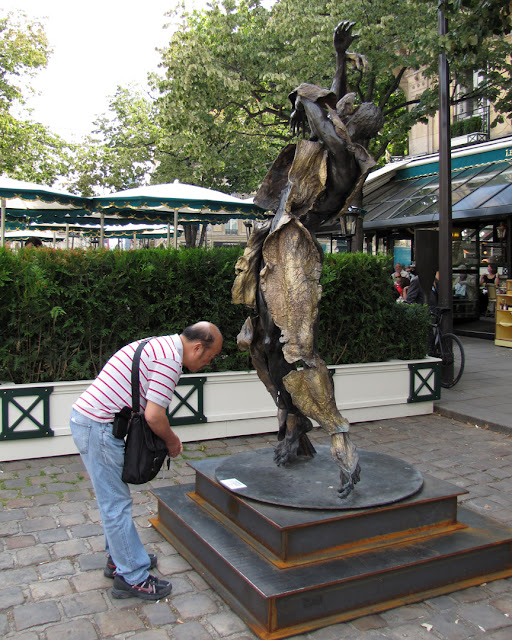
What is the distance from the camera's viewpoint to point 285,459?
4461 mm

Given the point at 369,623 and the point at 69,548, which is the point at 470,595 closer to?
the point at 369,623

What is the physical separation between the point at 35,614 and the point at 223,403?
3.85 m

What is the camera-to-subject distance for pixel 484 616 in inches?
135

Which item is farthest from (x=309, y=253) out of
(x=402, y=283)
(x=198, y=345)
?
(x=402, y=283)

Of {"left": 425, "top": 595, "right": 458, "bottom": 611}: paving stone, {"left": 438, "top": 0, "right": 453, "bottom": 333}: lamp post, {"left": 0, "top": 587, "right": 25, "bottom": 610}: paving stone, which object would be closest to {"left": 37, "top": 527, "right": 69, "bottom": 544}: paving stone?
{"left": 0, "top": 587, "right": 25, "bottom": 610}: paving stone

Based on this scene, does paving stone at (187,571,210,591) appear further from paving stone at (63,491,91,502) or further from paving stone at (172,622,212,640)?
paving stone at (63,491,91,502)

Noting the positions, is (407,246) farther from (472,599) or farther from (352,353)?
(472,599)

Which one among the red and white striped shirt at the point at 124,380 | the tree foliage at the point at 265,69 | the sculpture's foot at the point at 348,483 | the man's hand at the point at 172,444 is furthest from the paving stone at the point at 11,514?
the tree foliage at the point at 265,69

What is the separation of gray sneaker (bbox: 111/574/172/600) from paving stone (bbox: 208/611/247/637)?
1.16 ft

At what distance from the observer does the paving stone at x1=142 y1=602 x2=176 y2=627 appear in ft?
11.0

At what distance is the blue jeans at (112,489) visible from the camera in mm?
3434

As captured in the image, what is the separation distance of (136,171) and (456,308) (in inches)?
708

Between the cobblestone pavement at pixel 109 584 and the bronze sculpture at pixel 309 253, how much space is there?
2.91ft

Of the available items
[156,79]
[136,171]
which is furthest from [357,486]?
[136,171]
